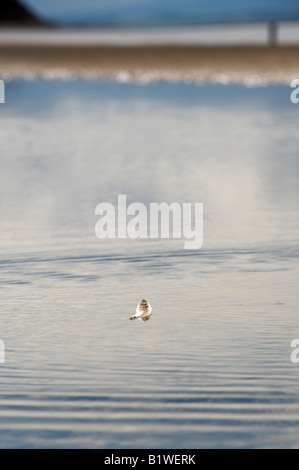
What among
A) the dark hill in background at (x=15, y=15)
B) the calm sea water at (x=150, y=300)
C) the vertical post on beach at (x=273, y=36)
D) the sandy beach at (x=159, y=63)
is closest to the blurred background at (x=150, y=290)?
the calm sea water at (x=150, y=300)

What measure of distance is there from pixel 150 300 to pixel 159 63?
22526 millimetres

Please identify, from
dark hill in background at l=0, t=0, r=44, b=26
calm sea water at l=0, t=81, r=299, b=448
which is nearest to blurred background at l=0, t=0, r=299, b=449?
calm sea water at l=0, t=81, r=299, b=448

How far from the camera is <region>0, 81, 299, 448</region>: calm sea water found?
11.4 ft

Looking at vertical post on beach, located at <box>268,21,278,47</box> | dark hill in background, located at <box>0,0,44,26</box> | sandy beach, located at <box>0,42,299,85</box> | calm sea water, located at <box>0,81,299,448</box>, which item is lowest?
calm sea water, located at <box>0,81,299,448</box>

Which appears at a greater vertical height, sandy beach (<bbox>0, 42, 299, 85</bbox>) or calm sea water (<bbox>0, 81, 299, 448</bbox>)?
sandy beach (<bbox>0, 42, 299, 85</bbox>)

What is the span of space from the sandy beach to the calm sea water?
10332 mm

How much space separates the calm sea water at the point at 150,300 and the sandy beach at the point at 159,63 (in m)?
10.3

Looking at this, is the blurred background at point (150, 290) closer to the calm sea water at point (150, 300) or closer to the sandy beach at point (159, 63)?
the calm sea water at point (150, 300)

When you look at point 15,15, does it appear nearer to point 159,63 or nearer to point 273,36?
point 273,36

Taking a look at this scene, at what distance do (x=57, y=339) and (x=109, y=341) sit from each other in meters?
0.20

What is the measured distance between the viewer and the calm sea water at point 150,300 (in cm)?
347

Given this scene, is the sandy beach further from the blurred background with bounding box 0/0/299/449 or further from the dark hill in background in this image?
the dark hill in background

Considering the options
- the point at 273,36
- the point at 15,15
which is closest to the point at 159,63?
the point at 273,36

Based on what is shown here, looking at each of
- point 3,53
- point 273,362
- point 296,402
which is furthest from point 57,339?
point 3,53
